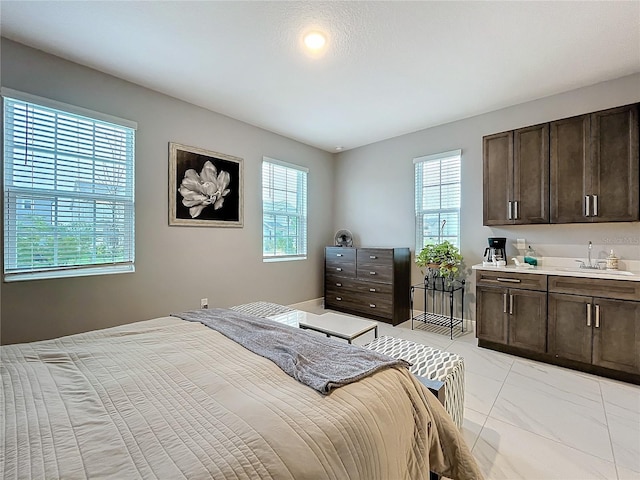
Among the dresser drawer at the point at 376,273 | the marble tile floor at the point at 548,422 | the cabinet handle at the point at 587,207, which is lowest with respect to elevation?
the marble tile floor at the point at 548,422

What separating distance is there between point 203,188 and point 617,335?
4378 mm

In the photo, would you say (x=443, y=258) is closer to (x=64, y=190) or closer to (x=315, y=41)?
(x=315, y=41)

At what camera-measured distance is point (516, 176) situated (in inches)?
125

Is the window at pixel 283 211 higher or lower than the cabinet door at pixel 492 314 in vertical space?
higher

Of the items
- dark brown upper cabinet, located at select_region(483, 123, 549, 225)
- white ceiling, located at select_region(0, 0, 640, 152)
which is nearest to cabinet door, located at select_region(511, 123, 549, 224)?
dark brown upper cabinet, located at select_region(483, 123, 549, 225)

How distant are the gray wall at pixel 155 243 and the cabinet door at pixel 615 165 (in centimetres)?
367

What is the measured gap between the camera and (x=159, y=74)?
2.78m

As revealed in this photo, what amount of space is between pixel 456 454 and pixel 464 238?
3149 mm

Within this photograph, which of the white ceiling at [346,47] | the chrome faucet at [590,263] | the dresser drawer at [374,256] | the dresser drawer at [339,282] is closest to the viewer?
the white ceiling at [346,47]

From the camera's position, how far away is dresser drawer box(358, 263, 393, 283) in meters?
4.02

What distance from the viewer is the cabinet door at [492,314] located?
302 centimetres

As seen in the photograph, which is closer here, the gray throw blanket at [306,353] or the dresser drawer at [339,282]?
the gray throw blanket at [306,353]

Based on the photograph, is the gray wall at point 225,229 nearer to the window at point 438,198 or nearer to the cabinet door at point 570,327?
the window at point 438,198

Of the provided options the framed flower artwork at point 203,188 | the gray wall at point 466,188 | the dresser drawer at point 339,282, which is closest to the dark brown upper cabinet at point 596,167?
the gray wall at point 466,188
